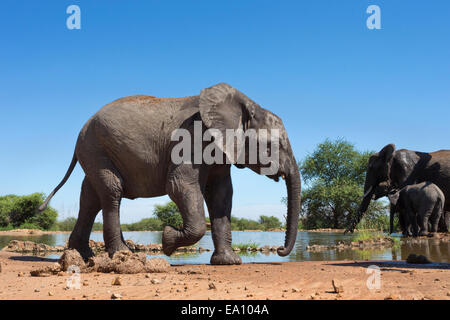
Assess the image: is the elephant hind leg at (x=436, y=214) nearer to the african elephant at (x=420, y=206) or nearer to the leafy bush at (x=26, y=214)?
the african elephant at (x=420, y=206)

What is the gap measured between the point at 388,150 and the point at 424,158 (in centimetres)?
141

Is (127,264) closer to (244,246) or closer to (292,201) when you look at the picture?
(292,201)

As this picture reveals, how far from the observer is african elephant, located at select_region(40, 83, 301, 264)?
7.88 metres

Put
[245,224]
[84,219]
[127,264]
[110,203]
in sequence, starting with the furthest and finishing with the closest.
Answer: [245,224] < [84,219] < [110,203] < [127,264]

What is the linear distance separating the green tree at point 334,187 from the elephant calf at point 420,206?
52.1 ft

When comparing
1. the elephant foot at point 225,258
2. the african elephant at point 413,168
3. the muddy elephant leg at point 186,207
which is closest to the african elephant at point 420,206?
the african elephant at point 413,168

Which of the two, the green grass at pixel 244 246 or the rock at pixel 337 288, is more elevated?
the rock at pixel 337 288

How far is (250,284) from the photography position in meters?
5.33

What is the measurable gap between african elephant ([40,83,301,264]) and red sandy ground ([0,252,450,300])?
4.50 feet

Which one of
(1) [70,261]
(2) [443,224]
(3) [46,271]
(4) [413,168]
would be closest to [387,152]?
(4) [413,168]

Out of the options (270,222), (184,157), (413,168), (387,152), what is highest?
(387,152)

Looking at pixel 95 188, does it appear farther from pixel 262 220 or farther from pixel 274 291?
pixel 262 220

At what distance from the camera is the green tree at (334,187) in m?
33.5

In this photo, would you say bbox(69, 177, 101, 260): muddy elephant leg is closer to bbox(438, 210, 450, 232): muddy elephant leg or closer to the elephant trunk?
the elephant trunk
